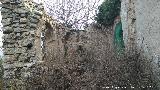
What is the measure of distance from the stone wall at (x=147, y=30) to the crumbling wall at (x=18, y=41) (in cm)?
325

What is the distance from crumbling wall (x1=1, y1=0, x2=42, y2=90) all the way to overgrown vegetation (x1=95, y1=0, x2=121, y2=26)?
262 inches

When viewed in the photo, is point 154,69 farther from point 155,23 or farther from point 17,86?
point 17,86

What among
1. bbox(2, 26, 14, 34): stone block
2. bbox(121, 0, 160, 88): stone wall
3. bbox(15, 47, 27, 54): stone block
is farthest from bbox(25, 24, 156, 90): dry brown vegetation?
bbox(2, 26, 14, 34): stone block

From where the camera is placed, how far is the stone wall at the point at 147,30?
8914 mm

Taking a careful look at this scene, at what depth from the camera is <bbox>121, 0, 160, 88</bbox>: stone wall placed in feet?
29.2

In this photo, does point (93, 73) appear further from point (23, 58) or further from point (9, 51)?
point (9, 51)

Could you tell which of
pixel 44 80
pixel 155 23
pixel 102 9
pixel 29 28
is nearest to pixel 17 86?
pixel 44 80

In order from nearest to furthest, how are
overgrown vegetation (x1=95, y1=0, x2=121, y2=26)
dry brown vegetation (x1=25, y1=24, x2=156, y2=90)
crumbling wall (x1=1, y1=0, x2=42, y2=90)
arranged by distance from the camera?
dry brown vegetation (x1=25, y1=24, x2=156, y2=90) → crumbling wall (x1=1, y1=0, x2=42, y2=90) → overgrown vegetation (x1=95, y1=0, x2=121, y2=26)

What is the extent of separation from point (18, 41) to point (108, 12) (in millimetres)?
7514

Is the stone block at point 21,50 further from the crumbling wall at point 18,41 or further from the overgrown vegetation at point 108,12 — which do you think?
the overgrown vegetation at point 108,12

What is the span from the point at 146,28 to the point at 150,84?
70.7 inches

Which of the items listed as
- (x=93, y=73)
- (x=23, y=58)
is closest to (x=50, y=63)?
(x=23, y=58)

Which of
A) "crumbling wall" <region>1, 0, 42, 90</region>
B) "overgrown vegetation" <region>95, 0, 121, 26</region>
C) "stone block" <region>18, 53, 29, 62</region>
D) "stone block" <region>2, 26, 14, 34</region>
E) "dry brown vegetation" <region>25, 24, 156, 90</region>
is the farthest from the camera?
"overgrown vegetation" <region>95, 0, 121, 26</region>

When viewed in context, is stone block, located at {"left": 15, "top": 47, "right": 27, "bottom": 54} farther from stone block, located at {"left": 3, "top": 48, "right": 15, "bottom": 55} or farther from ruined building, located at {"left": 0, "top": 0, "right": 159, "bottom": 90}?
stone block, located at {"left": 3, "top": 48, "right": 15, "bottom": 55}
